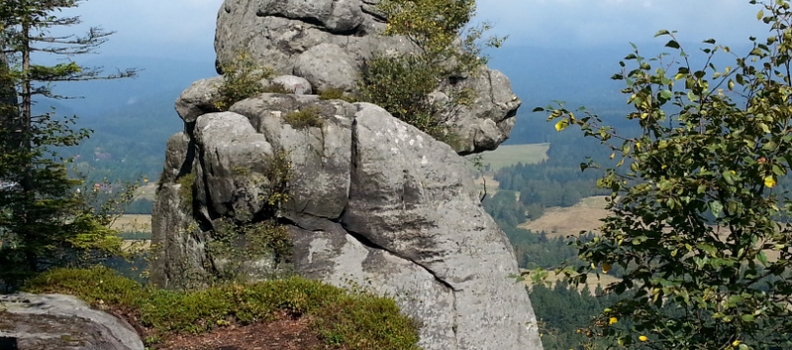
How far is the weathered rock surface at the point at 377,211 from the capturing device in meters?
18.8

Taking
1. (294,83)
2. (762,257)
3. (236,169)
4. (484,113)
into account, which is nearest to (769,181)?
(762,257)

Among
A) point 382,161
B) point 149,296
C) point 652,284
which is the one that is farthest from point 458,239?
point 652,284

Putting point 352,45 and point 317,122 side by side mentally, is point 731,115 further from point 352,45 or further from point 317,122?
point 352,45

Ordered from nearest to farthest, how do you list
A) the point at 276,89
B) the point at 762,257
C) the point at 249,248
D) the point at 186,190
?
the point at 762,257, the point at 249,248, the point at 186,190, the point at 276,89

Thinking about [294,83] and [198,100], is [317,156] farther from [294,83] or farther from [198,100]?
[198,100]

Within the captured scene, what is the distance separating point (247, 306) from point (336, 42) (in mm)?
13476

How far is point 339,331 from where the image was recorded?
50.2ft

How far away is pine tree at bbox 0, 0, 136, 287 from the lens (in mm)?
16844

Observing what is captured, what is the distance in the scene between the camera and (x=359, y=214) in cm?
1944

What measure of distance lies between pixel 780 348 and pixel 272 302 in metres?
11.7

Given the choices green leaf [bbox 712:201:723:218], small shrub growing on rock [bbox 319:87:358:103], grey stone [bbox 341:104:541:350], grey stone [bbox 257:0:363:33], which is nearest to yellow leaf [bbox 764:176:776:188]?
green leaf [bbox 712:201:723:218]

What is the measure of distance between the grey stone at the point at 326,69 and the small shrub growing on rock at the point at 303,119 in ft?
13.1

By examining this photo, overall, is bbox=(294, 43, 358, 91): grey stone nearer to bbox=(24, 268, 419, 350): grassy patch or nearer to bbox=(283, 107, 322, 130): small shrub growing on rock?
bbox=(283, 107, 322, 130): small shrub growing on rock

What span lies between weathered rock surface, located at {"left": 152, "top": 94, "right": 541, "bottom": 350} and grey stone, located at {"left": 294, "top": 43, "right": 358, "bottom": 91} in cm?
384
